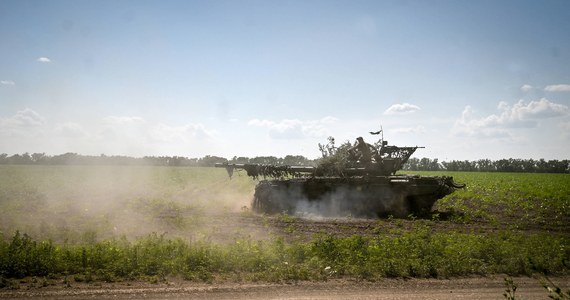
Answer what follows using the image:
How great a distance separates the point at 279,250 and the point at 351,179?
9.97 metres

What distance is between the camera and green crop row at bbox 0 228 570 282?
8320 millimetres

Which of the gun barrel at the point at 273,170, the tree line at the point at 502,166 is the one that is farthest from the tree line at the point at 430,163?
the gun barrel at the point at 273,170

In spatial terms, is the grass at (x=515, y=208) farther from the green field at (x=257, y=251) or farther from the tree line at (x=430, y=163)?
the tree line at (x=430, y=163)

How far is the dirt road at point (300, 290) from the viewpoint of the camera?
7.15 metres

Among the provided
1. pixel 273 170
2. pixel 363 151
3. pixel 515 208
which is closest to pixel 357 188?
pixel 363 151

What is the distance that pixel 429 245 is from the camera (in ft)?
33.9

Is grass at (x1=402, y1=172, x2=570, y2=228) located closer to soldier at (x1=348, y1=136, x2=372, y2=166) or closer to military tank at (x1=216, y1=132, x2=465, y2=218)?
military tank at (x1=216, y1=132, x2=465, y2=218)

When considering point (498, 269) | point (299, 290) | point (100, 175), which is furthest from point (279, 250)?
point (100, 175)

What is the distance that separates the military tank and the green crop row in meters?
7.60

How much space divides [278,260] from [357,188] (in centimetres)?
1035

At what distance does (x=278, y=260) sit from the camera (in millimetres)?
9352

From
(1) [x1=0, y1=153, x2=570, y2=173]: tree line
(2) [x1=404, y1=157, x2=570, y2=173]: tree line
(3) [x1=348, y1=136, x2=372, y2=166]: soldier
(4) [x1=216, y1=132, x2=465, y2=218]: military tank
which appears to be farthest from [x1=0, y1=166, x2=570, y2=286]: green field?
(2) [x1=404, y1=157, x2=570, y2=173]: tree line

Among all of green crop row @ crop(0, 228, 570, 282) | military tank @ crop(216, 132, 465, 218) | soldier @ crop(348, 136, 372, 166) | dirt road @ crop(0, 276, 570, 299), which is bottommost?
dirt road @ crop(0, 276, 570, 299)

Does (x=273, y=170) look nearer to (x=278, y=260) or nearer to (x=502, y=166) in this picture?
(x=278, y=260)
